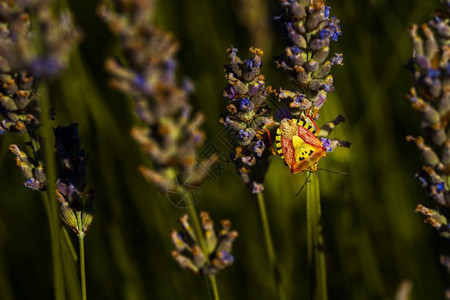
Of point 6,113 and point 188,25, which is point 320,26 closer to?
point 6,113

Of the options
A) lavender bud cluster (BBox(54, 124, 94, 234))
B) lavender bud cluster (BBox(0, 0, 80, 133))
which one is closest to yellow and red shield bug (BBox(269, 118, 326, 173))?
lavender bud cluster (BBox(54, 124, 94, 234))

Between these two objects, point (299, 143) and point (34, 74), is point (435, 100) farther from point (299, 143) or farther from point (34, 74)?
point (34, 74)

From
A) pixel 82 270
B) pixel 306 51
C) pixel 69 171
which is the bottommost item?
pixel 82 270

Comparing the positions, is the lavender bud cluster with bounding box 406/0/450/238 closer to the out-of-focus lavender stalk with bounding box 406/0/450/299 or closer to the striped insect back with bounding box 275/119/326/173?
the out-of-focus lavender stalk with bounding box 406/0/450/299

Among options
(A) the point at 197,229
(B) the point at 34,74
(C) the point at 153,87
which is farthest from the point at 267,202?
(C) the point at 153,87

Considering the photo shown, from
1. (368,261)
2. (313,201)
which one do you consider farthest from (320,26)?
(368,261)
